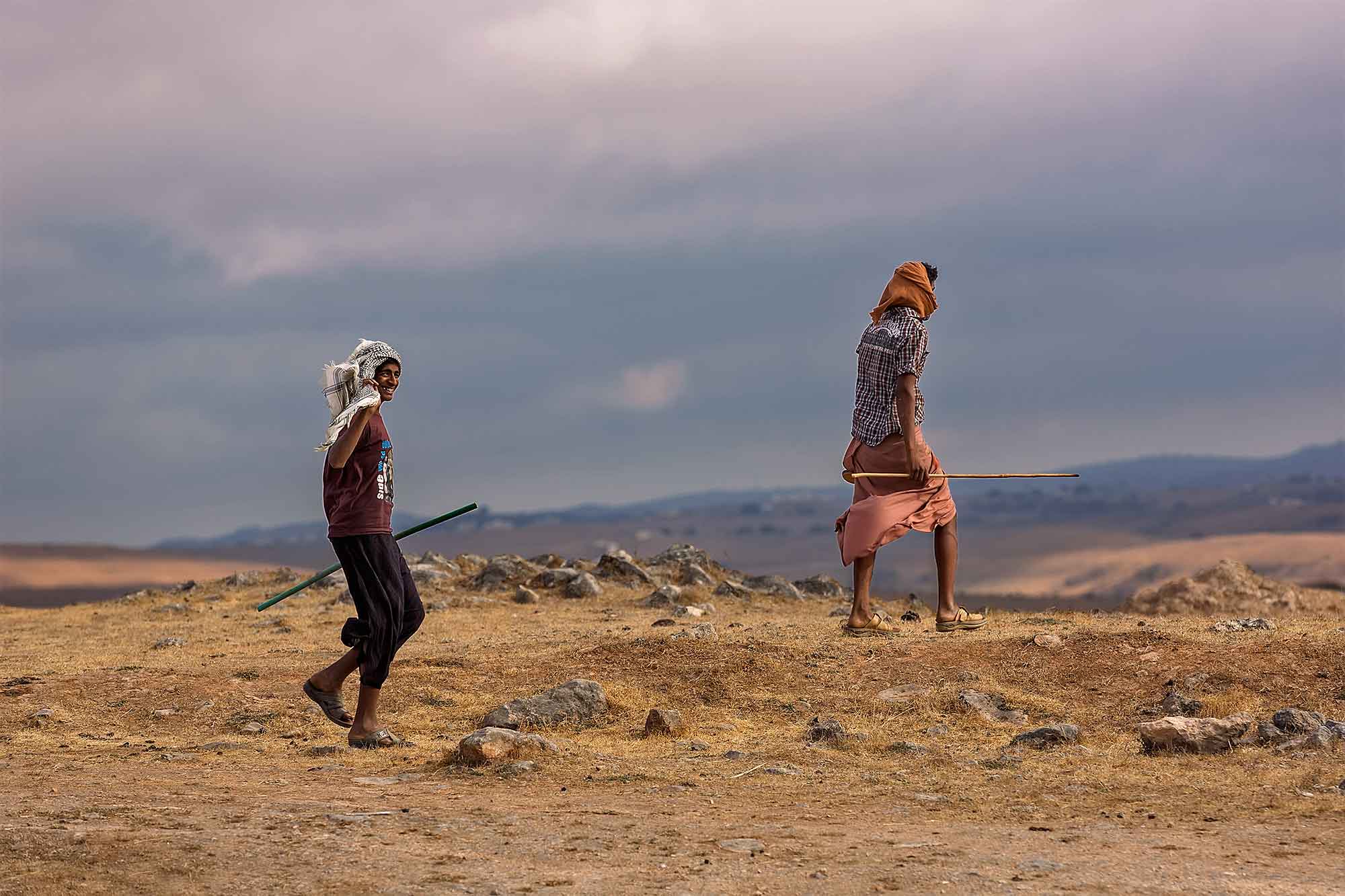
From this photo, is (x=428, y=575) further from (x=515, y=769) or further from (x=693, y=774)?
(x=693, y=774)

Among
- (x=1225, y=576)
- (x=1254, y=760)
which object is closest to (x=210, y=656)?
(x=1254, y=760)

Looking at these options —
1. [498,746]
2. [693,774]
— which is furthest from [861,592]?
[498,746]

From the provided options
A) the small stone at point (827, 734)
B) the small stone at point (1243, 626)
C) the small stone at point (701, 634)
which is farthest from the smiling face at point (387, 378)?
the small stone at point (1243, 626)

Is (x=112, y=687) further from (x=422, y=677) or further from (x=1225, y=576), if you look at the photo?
(x=1225, y=576)

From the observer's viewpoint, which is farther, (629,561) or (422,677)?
(629,561)

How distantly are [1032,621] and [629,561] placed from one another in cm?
638

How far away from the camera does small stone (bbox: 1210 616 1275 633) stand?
37.6 feet

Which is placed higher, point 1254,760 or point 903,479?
point 903,479

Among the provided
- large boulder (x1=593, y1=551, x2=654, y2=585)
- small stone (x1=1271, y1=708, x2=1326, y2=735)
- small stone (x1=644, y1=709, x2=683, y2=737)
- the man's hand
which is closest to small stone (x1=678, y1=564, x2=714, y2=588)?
large boulder (x1=593, y1=551, x2=654, y2=585)

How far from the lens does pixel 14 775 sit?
26.7ft

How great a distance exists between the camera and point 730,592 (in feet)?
56.1

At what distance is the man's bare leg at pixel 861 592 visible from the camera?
1120 cm

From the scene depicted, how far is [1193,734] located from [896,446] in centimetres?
349

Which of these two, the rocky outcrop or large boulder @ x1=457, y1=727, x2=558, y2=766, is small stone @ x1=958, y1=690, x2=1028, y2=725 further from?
the rocky outcrop
